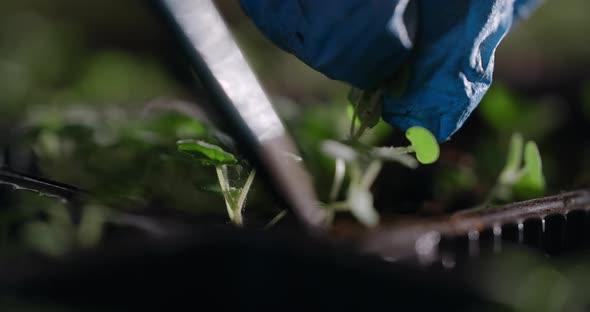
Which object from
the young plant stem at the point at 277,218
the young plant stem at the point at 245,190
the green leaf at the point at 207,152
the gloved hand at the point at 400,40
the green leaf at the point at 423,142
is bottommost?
the young plant stem at the point at 277,218

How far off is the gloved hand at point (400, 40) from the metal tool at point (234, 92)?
0.13 ft

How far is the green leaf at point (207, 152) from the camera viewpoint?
14.4 inches

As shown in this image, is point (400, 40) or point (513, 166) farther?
point (513, 166)

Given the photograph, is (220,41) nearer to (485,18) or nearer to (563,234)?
(485,18)

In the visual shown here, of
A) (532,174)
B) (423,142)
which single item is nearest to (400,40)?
(423,142)

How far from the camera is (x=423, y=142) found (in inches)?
14.4

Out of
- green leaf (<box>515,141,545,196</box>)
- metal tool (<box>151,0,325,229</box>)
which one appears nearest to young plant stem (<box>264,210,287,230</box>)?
metal tool (<box>151,0,325,229</box>)

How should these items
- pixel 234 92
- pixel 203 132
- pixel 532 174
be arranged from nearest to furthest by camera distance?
pixel 234 92 → pixel 532 174 → pixel 203 132

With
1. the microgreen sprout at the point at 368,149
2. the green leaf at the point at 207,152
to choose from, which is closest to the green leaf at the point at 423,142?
the microgreen sprout at the point at 368,149

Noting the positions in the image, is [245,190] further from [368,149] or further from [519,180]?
[519,180]

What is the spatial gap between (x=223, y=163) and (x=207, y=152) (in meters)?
0.01

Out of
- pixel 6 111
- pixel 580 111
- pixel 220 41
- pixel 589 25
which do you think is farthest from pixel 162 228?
pixel 589 25

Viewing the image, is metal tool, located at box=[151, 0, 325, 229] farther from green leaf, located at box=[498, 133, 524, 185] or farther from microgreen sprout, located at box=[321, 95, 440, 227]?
green leaf, located at box=[498, 133, 524, 185]

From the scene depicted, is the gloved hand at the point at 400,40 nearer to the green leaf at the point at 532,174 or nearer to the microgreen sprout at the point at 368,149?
the microgreen sprout at the point at 368,149
